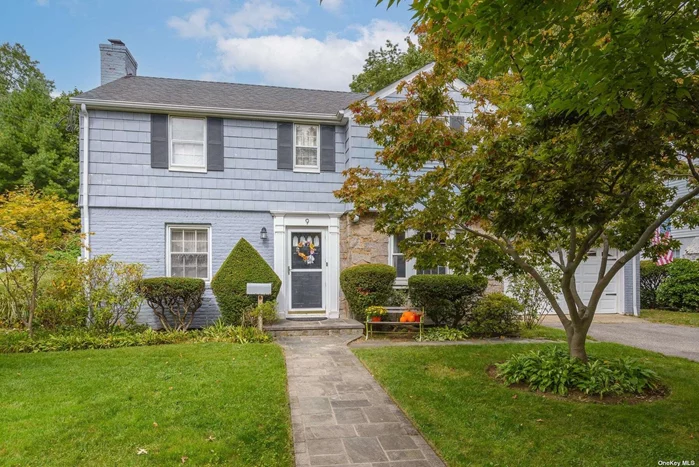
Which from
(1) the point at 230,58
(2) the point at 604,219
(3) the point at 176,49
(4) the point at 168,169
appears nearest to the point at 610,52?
(2) the point at 604,219

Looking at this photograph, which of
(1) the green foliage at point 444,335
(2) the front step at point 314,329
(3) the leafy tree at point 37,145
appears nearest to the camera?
(1) the green foliage at point 444,335

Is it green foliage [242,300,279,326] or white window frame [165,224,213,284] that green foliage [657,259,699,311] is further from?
white window frame [165,224,213,284]

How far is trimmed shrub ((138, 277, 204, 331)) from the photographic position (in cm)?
791

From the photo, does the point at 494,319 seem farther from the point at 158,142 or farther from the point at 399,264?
the point at 158,142

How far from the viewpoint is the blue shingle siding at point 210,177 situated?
8.70m

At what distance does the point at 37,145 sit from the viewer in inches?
717

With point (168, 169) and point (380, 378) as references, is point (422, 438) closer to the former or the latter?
point (380, 378)

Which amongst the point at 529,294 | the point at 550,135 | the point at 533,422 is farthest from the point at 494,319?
the point at 550,135

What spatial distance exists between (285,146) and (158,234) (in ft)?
11.4

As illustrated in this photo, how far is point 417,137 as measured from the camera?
5090 millimetres

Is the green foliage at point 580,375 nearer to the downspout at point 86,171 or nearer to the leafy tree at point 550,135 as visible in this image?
the leafy tree at point 550,135

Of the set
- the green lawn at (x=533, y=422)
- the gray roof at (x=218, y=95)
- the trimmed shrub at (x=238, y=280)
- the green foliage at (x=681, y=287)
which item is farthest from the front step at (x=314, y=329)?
the green foliage at (x=681, y=287)

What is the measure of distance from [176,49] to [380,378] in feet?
37.7

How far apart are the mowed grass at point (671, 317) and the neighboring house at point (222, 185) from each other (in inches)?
240
